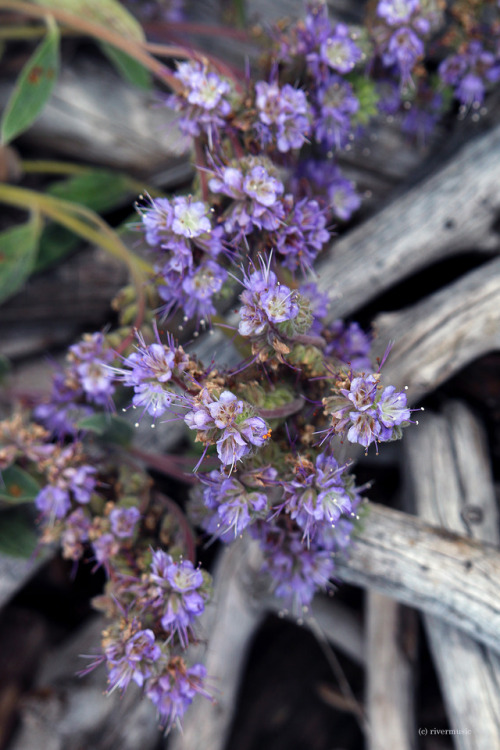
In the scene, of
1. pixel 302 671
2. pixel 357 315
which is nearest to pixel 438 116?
pixel 357 315

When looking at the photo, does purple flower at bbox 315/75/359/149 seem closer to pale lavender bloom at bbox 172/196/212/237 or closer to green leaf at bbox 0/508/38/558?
pale lavender bloom at bbox 172/196/212/237

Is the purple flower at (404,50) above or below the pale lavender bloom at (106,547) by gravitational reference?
above

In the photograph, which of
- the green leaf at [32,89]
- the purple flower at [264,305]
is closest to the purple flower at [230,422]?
the purple flower at [264,305]

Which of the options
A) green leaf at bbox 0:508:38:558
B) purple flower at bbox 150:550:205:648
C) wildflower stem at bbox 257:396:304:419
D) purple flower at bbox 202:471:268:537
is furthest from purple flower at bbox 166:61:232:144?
green leaf at bbox 0:508:38:558

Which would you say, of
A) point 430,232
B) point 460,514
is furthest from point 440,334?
point 460,514

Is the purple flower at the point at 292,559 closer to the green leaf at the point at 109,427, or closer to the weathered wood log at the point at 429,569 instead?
the weathered wood log at the point at 429,569

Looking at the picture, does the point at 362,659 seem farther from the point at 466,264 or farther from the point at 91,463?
the point at 466,264
